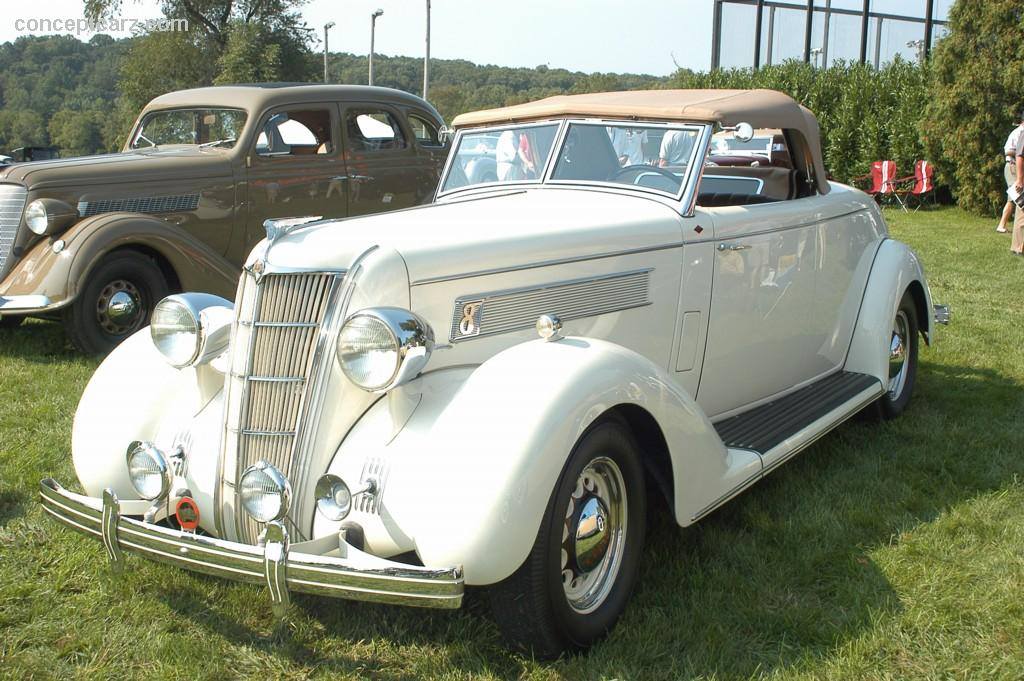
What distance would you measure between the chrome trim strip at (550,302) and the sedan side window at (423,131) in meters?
5.44

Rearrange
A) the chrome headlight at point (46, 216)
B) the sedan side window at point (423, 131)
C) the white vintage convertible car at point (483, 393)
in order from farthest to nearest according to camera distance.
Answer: the sedan side window at point (423, 131) → the chrome headlight at point (46, 216) → the white vintage convertible car at point (483, 393)

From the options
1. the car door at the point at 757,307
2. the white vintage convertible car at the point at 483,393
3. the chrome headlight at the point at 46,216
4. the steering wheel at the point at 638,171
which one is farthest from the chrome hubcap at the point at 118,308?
the car door at the point at 757,307

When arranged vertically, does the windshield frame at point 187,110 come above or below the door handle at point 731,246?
above

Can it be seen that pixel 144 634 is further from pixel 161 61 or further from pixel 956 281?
pixel 161 61

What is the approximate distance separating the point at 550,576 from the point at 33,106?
52.3 metres

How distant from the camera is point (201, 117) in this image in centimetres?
775

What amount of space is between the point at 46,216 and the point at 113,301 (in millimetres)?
744

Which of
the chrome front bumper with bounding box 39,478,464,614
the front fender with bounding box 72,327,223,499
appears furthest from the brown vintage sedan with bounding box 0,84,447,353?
the chrome front bumper with bounding box 39,478,464,614

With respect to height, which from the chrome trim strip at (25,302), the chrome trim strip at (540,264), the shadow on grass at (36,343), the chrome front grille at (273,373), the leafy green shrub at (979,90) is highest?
the leafy green shrub at (979,90)

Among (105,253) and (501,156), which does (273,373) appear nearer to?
(501,156)

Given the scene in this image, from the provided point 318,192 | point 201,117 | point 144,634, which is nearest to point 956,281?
point 318,192

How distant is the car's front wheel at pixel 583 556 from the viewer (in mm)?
2551

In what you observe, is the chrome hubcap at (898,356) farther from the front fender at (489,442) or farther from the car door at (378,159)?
the car door at (378,159)

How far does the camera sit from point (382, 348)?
8.53ft
